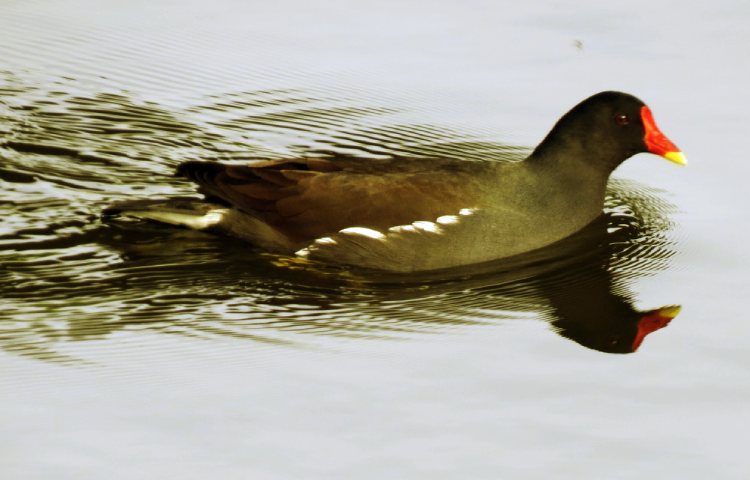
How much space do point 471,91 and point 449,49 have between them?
0.63 m

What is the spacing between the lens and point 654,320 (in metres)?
6.48

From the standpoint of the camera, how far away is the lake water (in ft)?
17.0

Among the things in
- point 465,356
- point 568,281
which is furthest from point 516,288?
point 465,356

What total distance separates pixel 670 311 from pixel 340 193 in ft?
5.70

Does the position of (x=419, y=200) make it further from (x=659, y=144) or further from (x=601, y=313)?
(x=659, y=144)

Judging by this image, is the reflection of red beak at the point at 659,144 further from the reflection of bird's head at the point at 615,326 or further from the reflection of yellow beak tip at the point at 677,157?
the reflection of bird's head at the point at 615,326

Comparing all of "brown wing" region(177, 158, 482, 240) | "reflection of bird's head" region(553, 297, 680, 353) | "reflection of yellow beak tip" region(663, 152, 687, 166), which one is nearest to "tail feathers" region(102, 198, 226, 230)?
"brown wing" region(177, 158, 482, 240)

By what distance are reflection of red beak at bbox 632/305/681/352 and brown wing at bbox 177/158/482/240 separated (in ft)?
3.64

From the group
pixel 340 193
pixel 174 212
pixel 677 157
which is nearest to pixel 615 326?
pixel 677 157

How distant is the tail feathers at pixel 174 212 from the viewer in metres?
7.32

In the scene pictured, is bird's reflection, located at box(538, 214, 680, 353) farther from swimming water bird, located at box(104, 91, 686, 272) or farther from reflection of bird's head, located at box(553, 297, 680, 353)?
swimming water bird, located at box(104, 91, 686, 272)

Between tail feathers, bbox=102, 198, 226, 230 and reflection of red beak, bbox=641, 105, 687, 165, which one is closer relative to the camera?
tail feathers, bbox=102, 198, 226, 230

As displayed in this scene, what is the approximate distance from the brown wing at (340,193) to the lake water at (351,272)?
0.26 metres

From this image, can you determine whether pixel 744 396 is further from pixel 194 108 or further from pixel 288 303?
pixel 194 108
